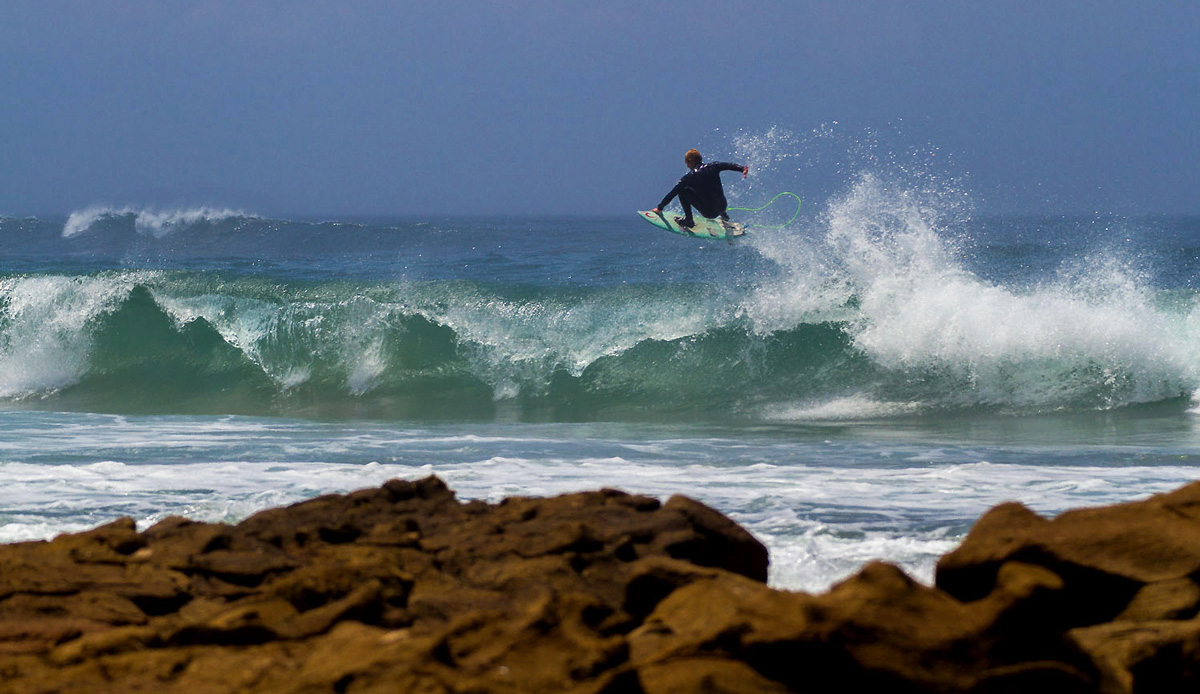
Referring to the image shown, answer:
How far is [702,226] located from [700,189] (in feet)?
2.50

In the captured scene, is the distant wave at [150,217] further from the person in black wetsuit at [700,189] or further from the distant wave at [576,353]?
the person in black wetsuit at [700,189]

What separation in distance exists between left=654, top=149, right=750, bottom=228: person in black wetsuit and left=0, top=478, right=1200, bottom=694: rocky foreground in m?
9.23

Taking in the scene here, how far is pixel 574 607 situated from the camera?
3.04m

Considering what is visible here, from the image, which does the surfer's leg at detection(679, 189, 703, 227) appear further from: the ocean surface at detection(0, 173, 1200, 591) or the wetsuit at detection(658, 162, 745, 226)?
the ocean surface at detection(0, 173, 1200, 591)

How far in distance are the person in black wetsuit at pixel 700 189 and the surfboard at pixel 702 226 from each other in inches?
11.3

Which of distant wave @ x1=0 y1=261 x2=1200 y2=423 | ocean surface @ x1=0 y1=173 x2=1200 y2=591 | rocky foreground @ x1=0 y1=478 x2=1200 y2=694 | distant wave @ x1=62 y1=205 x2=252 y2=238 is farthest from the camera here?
distant wave @ x1=62 y1=205 x2=252 y2=238

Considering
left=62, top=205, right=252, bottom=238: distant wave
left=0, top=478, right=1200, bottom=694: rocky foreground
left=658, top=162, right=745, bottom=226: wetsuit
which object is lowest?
left=0, top=478, right=1200, bottom=694: rocky foreground

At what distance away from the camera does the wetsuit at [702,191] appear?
13172 mm

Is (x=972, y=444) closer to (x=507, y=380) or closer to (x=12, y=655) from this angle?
(x=507, y=380)

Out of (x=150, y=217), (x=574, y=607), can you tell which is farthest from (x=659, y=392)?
(x=150, y=217)

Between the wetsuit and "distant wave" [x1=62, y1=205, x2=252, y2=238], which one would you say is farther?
"distant wave" [x1=62, y1=205, x2=252, y2=238]

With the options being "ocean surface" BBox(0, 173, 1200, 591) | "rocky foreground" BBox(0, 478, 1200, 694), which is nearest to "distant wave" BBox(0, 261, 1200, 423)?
"ocean surface" BBox(0, 173, 1200, 591)

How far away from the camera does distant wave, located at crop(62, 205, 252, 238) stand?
1636 inches

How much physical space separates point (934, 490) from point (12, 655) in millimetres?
5196
